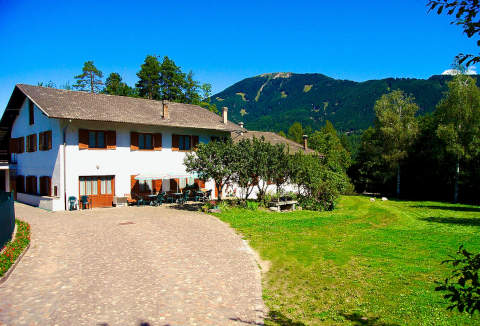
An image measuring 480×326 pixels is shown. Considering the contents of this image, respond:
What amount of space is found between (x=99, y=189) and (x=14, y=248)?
1190cm

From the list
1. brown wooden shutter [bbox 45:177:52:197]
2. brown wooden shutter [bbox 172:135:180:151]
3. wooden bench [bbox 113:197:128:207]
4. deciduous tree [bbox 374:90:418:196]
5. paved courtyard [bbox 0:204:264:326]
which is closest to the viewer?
paved courtyard [bbox 0:204:264:326]

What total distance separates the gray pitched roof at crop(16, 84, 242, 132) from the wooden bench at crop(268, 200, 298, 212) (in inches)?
325

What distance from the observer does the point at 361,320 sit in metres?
6.43

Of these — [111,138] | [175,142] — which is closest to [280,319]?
[111,138]

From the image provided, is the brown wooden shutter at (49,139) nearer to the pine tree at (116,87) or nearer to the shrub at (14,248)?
the shrub at (14,248)

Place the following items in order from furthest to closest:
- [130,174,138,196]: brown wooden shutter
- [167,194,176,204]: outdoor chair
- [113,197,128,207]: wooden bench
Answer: [167,194,176,204]: outdoor chair, [130,174,138,196]: brown wooden shutter, [113,197,128,207]: wooden bench

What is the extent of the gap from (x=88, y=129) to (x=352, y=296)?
19.4 metres

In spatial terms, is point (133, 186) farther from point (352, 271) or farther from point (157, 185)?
point (352, 271)

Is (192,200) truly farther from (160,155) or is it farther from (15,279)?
(15,279)

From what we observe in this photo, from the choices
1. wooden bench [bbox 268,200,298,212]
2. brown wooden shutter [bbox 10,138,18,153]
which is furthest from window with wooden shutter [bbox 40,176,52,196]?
wooden bench [bbox 268,200,298,212]

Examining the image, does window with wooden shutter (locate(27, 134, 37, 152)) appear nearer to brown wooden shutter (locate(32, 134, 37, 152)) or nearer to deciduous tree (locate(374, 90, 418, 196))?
brown wooden shutter (locate(32, 134, 37, 152))

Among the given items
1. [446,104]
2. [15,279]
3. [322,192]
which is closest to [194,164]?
[322,192]

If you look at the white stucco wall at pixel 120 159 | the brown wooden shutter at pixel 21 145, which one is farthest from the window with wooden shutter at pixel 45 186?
the brown wooden shutter at pixel 21 145

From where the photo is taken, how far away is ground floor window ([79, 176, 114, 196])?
859 inches
